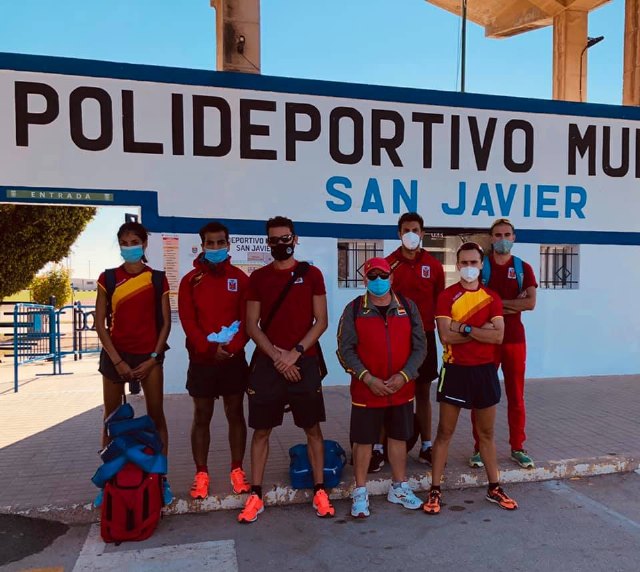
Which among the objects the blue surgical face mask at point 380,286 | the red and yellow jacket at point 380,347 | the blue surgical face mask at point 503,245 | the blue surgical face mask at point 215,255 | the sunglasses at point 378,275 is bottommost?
the red and yellow jacket at point 380,347

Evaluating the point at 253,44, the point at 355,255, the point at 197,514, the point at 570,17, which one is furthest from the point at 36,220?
the point at 570,17

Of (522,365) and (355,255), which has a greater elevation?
(355,255)

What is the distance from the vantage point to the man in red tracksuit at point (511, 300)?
475cm

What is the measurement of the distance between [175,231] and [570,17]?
40.3 feet

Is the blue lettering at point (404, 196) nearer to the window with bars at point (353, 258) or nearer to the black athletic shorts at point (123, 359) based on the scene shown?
the window with bars at point (353, 258)

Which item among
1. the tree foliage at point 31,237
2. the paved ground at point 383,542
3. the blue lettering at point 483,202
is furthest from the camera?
the tree foliage at point 31,237

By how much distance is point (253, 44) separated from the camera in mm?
8289

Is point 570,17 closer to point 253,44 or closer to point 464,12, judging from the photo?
point 464,12

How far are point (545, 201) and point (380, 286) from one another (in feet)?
20.0

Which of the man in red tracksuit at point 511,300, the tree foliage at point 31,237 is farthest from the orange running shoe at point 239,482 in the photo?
the tree foliage at point 31,237

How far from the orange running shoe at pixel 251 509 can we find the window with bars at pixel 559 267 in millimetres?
6789

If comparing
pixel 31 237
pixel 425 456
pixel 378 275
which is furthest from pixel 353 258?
pixel 31 237

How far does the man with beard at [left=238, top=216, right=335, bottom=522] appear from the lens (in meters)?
3.93

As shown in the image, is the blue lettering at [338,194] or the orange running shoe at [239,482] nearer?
the orange running shoe at [239,482]
